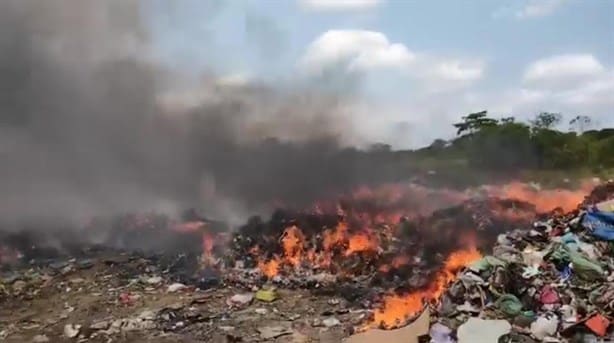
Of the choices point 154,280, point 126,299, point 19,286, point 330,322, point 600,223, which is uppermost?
point 600,223

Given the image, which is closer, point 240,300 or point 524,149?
point 240,300

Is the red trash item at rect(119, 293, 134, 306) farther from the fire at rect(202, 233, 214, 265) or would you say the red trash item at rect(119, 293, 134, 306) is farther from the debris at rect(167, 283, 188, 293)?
the fire at rect(202, 233, 214, 265)

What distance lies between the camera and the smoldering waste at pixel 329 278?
22.6 feet

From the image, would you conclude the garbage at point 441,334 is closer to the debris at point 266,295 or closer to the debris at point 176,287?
the debris at point 266,295

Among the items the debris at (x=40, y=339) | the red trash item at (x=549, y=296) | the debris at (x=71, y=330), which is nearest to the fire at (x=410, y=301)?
the red trash item at (x=549, y=296)

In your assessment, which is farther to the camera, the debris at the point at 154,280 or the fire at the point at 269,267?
the fire at the point at 269,267

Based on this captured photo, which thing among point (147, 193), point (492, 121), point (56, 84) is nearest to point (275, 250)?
point (147, 193)

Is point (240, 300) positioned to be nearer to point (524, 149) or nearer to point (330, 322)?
point (330, 322)

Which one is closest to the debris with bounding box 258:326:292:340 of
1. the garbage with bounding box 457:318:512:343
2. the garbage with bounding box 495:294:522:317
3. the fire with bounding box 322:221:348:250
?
the garbage with bounding box 457:318:512:343

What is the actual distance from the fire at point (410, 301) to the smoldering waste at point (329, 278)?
0.03 meters

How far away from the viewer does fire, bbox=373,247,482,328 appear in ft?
25.1

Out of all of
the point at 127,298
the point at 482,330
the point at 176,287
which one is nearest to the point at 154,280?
the point at 176,287

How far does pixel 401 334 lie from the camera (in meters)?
6.56

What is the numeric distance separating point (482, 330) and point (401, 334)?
83 cm
